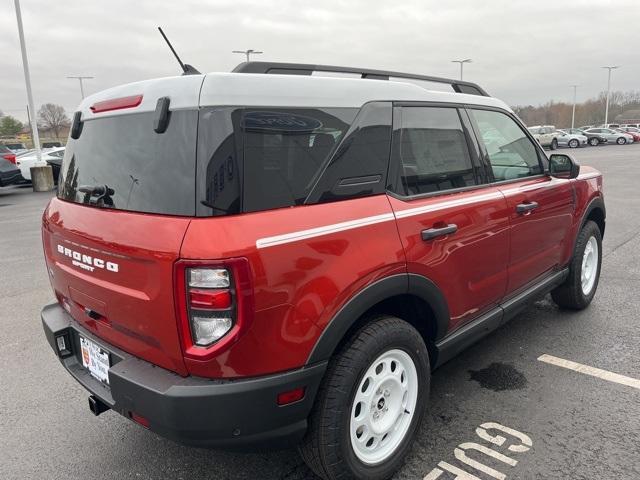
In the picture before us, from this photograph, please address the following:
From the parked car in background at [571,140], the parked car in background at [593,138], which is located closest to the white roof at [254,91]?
the parked car in background at [571,140]

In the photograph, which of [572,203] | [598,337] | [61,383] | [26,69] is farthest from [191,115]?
[26,69]

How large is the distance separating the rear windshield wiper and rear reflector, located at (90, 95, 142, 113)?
0.37 m

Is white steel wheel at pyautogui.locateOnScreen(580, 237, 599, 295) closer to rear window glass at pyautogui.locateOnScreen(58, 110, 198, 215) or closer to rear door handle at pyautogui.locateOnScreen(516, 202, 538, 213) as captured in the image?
rear door handle at pyautogui.locateOnScreen(516, 202, 538, 213)

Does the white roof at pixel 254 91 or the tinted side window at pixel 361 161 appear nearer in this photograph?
the white roof at pixel 254 91

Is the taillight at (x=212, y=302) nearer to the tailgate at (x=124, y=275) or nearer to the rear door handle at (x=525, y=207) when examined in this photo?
the tailgate at (x=124, y=275)

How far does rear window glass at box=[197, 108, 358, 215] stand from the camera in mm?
1844

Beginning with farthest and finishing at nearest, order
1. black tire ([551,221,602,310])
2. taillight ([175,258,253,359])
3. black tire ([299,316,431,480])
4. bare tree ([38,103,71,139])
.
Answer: bare tree ([38,103,71,139]) < black tire ([551,221,602,310]) < black tire ([299,316,431,480]) < taillight ([175,258,253,359])

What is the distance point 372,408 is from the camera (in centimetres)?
236

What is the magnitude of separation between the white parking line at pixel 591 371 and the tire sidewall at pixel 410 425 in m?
1.49

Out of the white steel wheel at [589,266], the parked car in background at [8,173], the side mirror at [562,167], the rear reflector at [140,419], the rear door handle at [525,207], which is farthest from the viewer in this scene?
the parked car in background at [8,173]

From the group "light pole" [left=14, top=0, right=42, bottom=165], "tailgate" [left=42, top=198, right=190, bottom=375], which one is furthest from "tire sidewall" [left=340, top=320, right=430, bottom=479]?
"light pole" [left=14, top=0, right=42, bottom=165]

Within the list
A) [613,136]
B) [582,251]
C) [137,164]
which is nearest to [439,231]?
[137,164]

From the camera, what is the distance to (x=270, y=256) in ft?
6.04

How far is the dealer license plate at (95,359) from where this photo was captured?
2295mm
